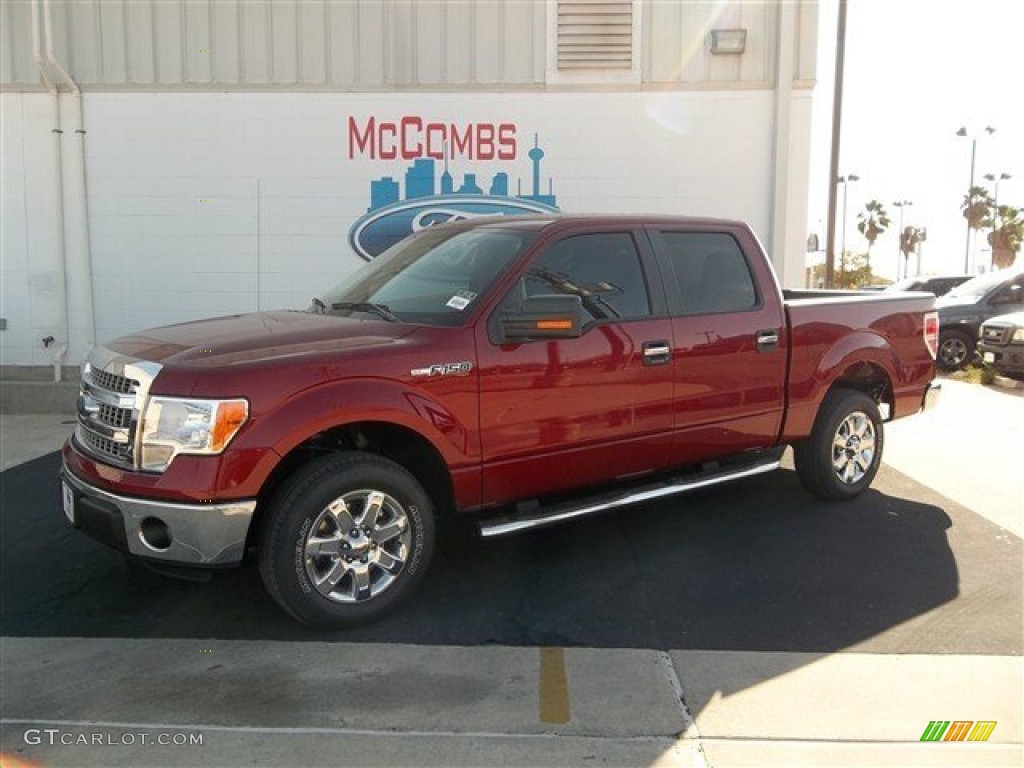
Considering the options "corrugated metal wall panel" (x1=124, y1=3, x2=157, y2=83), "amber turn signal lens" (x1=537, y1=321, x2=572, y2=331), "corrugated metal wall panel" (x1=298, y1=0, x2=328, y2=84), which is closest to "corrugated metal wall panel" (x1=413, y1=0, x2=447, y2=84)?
"corrugated metal wall panel" (x1=298, y1=0, x2=328, y2=84)

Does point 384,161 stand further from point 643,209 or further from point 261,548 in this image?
point 261,548

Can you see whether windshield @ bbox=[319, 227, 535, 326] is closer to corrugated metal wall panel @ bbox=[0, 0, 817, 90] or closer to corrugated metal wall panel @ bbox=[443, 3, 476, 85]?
corrugated metal wall panel @ bbox=[443, 3, 476, 85]

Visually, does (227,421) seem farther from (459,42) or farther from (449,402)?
(459,42)

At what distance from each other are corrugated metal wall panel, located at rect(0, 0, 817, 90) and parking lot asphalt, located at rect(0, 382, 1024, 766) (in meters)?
6.12

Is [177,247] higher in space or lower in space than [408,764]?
higher

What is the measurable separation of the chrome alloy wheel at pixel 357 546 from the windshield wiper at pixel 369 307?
96 cm

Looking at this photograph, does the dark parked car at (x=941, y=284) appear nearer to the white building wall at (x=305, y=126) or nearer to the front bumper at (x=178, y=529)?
the white building wall at (x=305, y=126)

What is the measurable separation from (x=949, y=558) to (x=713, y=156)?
5.99 meters

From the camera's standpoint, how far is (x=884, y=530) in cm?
548

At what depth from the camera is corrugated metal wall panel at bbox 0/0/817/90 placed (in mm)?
9656

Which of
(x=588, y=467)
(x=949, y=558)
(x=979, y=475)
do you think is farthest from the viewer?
(x=979, y=475)

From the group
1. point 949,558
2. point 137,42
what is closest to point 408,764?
point 949,558

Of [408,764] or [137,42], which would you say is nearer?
[408,764]

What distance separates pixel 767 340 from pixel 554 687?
110 inches
